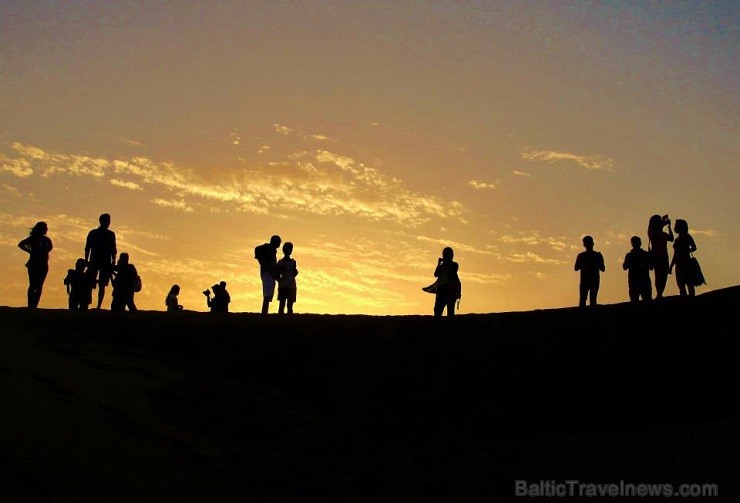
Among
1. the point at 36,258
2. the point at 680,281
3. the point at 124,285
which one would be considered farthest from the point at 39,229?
the point at 680,281

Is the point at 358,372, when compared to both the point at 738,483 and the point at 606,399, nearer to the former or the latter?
the point at 606,399

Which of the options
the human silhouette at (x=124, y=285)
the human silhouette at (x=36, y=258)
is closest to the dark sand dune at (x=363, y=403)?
the human silhouette at (x=36, y=258)

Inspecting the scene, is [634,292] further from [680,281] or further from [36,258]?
[36,258]

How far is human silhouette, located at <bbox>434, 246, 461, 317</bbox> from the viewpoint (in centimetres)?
1507

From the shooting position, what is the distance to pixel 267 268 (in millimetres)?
15359

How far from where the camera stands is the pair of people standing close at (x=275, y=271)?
50.5ft

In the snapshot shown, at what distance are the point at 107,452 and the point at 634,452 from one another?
4318 mm

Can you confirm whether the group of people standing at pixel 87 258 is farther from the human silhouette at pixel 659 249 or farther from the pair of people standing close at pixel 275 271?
the human silhouette at pixel 659 249

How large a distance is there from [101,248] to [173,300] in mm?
4446

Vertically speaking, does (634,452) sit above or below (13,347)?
below

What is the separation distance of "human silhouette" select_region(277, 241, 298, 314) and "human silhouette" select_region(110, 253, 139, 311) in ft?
10.7

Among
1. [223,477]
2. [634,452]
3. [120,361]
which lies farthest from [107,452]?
[634,452]

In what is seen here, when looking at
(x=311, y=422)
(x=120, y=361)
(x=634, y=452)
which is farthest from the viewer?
(x=120, y=361)

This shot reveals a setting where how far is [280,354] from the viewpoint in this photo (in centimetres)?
1074
